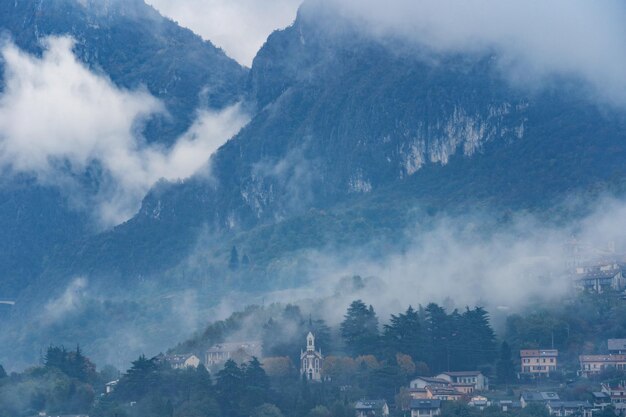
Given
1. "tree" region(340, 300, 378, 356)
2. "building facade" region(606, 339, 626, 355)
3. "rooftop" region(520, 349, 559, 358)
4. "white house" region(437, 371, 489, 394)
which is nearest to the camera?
"white house" region(437, 371, 489, 394)

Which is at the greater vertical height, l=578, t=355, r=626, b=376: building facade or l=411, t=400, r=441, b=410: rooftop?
l=578, t=355, r=626, b=376: building facade

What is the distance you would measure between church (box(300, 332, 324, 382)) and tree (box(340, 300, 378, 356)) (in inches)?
93.5

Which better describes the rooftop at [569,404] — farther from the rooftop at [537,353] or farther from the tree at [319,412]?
the tree at [319,412]

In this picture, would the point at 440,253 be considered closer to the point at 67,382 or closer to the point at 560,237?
the point at 560,237

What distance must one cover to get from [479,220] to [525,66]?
22.7 meters

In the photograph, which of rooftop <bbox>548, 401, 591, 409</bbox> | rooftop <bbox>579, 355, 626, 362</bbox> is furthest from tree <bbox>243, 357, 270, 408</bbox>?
rooftop <bbox>579, 355, 626, 362</bbox>

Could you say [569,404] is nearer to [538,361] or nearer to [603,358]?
[603,358]

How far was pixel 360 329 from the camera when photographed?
479ft

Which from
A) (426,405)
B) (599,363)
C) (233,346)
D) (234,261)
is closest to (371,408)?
(426,405)

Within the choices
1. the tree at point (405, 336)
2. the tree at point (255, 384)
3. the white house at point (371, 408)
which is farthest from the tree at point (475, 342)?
the tree at point (255, 384)

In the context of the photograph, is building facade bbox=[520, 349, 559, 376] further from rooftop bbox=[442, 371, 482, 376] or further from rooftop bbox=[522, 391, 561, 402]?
rooftop bbox=[522, 391, 561, 402]

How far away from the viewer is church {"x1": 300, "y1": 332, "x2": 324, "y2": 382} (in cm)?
14012

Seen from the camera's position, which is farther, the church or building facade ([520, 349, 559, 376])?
the church

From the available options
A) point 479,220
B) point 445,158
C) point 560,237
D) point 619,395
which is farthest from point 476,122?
point 619,395
